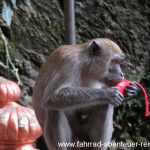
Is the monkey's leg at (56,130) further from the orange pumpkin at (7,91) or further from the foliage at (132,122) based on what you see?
the foliage at (132,122)

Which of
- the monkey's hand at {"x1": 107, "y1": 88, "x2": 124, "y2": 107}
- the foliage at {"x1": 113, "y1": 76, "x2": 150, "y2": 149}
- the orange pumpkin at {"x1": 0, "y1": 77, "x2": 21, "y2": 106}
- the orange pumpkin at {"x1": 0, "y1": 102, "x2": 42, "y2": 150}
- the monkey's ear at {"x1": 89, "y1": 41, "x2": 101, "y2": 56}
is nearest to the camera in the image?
the monkey's hand at {"x1": 107, "y1": 88, "x2": 124, "y2": 107}

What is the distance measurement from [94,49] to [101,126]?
0.51m

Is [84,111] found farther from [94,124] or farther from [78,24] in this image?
[78,24]

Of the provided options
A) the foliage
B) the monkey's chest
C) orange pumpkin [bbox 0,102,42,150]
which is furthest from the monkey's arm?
the foliage

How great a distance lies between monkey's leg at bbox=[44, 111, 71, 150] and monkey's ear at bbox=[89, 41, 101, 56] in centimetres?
46

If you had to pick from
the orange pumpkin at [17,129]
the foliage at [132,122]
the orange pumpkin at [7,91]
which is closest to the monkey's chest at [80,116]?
the orange pumpkin at [17,129]

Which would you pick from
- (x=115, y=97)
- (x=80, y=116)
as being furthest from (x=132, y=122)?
(x=115, y=97)

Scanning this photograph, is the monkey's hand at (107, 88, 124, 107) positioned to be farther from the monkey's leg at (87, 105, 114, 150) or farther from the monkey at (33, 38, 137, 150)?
the monkey's leg at (87, 105, 114, 150)

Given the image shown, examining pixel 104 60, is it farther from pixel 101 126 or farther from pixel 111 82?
pixel 101 126

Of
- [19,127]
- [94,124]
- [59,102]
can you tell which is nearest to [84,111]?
[94,124]

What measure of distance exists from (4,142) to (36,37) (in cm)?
200

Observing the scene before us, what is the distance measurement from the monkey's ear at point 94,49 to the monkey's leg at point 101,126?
15.0 inches

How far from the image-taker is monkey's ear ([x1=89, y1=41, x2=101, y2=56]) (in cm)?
307

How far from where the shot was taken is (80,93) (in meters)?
2.92
